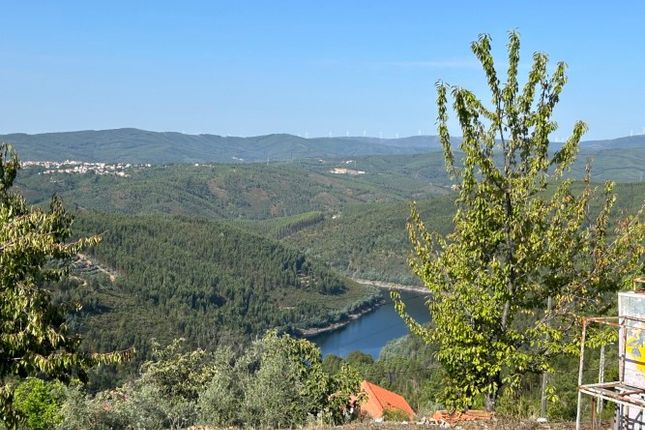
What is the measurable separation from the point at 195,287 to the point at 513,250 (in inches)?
5438

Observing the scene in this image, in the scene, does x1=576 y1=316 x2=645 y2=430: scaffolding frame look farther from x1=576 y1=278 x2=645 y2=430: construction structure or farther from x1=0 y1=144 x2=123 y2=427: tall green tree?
x1=0 y1=144 x2=123 y2=427: tall green tree

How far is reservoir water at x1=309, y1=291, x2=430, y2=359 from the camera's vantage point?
112312 millimetres

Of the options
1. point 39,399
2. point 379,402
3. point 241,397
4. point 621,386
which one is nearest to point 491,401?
point 621,386

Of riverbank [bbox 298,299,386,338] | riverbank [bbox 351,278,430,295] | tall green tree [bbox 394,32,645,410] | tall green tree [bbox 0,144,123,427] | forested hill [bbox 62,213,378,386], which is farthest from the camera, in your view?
riverbank [bbox 351,278,430,295]

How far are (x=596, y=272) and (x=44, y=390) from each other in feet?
69.1

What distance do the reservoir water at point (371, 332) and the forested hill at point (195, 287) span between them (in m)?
7.18

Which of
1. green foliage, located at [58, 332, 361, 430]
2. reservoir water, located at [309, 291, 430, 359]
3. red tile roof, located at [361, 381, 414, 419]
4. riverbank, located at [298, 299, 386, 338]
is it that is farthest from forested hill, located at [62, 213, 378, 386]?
green foliage, located at [58, 332, 361, 430]

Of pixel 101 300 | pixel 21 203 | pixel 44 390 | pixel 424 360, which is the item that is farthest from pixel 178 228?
pixel 21 203

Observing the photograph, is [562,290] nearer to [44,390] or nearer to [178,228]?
[44,390]

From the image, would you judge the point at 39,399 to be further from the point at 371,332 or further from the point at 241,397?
the point at 371,332

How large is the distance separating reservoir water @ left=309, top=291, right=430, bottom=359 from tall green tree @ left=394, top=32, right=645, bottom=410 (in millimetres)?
96654

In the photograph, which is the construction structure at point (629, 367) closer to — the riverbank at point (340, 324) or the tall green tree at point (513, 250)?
the tall green tree at point (513, 250)

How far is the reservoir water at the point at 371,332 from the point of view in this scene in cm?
11231

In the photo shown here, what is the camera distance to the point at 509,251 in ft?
29.0
